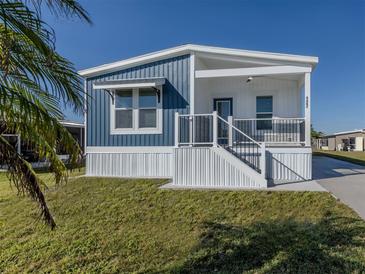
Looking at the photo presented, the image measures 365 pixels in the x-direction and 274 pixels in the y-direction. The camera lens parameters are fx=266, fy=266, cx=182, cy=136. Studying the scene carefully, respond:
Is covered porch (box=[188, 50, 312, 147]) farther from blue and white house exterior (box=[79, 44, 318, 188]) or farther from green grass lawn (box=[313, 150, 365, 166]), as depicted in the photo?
green grass lawn (box=[313, 150, 365, 166])

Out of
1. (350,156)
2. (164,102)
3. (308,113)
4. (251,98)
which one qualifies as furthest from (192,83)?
(350,156)

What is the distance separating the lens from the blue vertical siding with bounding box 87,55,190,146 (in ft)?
30.7

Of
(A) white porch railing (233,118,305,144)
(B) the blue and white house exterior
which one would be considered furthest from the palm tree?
(A) white porch railing (233,118,305,144)

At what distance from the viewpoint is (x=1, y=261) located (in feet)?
15.7

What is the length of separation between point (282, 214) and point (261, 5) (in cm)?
936

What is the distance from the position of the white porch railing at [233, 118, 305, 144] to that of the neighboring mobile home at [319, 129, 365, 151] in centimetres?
3374

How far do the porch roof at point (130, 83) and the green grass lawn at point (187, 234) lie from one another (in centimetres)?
382

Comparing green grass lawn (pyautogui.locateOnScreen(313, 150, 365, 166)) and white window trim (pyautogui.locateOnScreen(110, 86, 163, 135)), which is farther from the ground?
white window trim (pyautogui.locateOnScreen(110, 86, 163, 135))

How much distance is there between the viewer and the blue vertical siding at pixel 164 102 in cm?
936

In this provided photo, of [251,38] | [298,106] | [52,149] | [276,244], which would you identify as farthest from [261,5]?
[52,149]

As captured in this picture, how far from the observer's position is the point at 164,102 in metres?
9.48

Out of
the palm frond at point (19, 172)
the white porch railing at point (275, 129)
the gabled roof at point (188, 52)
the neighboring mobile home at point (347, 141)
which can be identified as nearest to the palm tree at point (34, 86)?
the palm frond at point (19, 172)

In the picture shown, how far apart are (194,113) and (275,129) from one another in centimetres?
317

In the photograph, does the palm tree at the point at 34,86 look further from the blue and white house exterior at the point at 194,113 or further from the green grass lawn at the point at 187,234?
the blue and white house exterior at the point at 194,113
